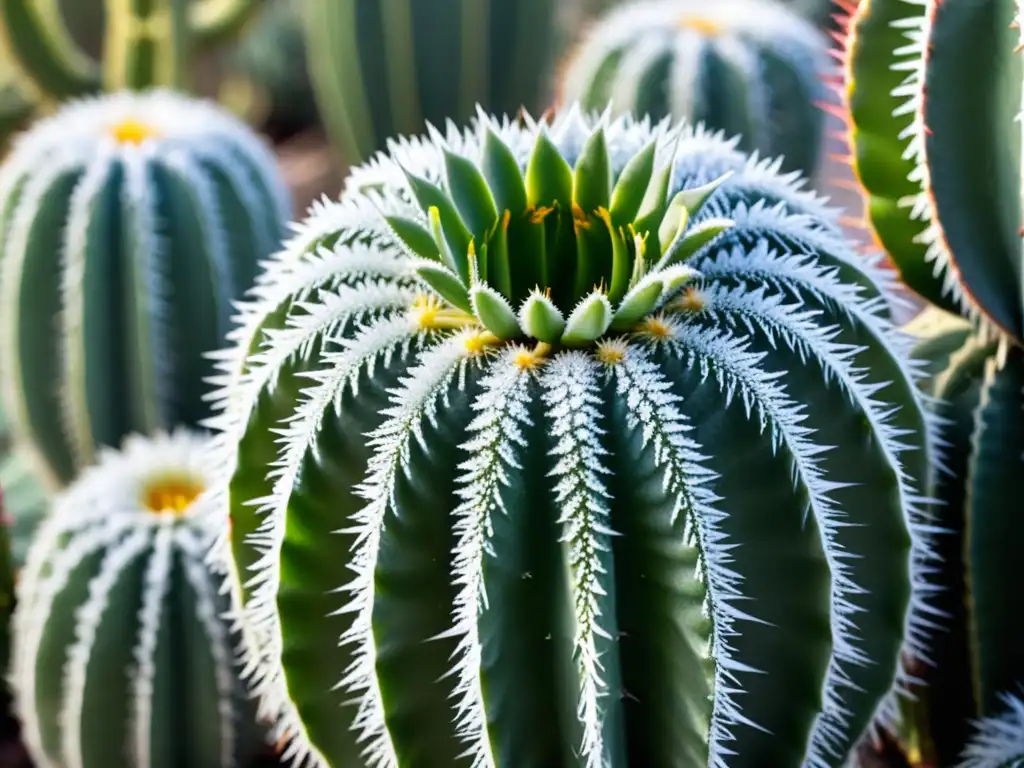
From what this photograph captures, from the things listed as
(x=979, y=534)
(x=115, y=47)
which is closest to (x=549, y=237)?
(x=979, y=534)

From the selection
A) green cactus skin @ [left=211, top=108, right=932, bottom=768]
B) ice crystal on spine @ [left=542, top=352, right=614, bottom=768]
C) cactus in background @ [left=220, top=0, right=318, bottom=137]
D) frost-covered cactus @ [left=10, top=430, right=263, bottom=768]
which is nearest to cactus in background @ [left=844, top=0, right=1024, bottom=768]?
green cactus skin @ [left=211, top=108, right=932, bottom=768]

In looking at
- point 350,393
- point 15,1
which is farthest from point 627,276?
point 15,1

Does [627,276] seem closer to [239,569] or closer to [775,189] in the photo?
[775,189]

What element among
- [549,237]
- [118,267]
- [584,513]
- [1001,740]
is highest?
[118,267]

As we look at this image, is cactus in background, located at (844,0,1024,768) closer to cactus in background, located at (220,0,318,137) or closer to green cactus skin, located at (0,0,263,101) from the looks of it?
green cactus skin, located at (0,0,263,101)

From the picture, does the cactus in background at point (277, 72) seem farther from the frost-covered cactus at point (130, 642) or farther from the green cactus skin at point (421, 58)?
the frost-covered cactus at point (130, 642)

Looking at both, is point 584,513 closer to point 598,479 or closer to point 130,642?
point 598,479

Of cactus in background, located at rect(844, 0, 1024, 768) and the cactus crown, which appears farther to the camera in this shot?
cactus in background, located at rect(844, 0, 1024, 768)
